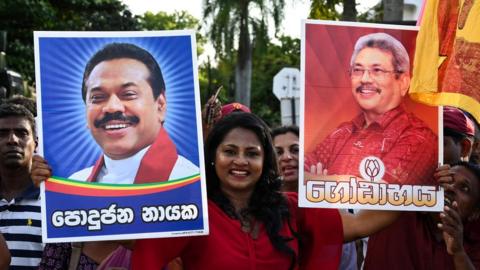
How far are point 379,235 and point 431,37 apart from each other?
39.5 inches

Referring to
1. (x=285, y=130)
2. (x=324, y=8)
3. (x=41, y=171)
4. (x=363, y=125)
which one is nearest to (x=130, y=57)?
(x=41, y=171)

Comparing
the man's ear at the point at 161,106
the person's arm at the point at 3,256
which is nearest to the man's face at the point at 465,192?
the man's ear at the point at 161,106

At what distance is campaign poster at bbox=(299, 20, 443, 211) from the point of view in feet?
13.0

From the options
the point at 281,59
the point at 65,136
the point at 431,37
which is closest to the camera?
the point at 65,136

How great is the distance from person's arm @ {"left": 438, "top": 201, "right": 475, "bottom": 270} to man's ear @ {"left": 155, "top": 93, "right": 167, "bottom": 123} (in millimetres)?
1283

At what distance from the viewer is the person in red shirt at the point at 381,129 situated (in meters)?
4.00

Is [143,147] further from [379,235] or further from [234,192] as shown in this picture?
[379,235]

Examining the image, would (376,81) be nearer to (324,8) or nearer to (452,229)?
(452,229)

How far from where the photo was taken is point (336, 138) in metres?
4.00

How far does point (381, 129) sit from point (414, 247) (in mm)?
632

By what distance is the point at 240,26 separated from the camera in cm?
2730

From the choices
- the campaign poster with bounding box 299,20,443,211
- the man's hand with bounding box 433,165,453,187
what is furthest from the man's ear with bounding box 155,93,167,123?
the man's hand with bounding box 433,165,453,187

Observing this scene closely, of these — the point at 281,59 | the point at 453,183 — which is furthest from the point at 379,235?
the point at 281,59

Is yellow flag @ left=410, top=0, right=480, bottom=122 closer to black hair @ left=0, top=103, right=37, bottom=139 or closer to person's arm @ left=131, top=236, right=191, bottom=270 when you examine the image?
person's arm @ left=131, top=236, right=191, bottom=270
